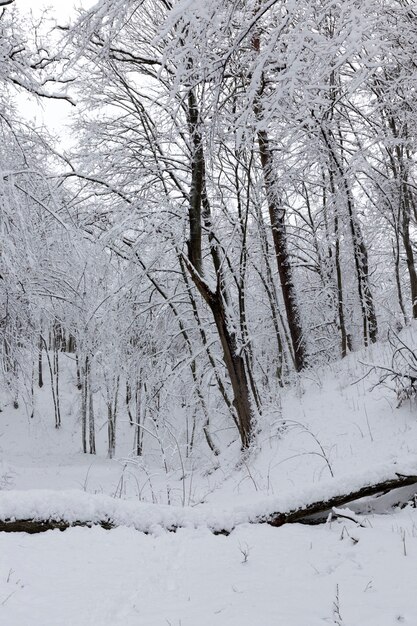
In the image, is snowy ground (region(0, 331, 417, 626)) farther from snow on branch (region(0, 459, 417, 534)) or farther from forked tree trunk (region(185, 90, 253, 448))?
forked tree trunk (region(185, 90, 253, 448))

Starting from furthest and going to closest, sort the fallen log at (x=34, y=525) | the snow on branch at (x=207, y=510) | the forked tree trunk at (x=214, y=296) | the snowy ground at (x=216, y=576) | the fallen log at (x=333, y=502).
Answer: the forked tree trunk at (x=214, y=296), the fallen log at (x=333, y=502), the snow on branch at (x=207, y=510), the fallen log at (x=34, y=525), the snowy ground at (x=216, y=576)

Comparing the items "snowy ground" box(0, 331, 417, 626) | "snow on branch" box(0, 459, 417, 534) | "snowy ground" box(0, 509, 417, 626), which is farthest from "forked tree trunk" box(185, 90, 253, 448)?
"snowy ground" box(0, 509, 417, 626)

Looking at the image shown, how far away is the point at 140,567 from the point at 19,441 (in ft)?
72.5

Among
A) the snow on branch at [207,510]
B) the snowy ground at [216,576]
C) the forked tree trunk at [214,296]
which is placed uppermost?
the forked tree trunk at [214,296]

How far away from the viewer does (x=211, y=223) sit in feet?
32.0

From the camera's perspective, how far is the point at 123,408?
28.8 metres

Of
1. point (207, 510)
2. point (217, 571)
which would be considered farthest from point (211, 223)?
point (217, 571)

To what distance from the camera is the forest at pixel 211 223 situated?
10.8 feet

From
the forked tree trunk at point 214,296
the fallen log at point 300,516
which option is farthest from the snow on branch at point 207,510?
the forked tree trunk at point 214,296

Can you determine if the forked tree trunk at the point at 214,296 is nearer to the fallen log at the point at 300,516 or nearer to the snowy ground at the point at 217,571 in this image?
the snowy ground at the point at 217,571

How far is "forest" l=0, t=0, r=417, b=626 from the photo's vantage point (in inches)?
130

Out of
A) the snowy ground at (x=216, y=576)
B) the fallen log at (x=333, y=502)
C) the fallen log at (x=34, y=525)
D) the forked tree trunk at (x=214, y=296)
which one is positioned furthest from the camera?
the forked tree trunk at (x=214, y=296)

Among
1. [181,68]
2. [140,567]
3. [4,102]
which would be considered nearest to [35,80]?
[4,102]

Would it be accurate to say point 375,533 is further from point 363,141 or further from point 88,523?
point 363,141
